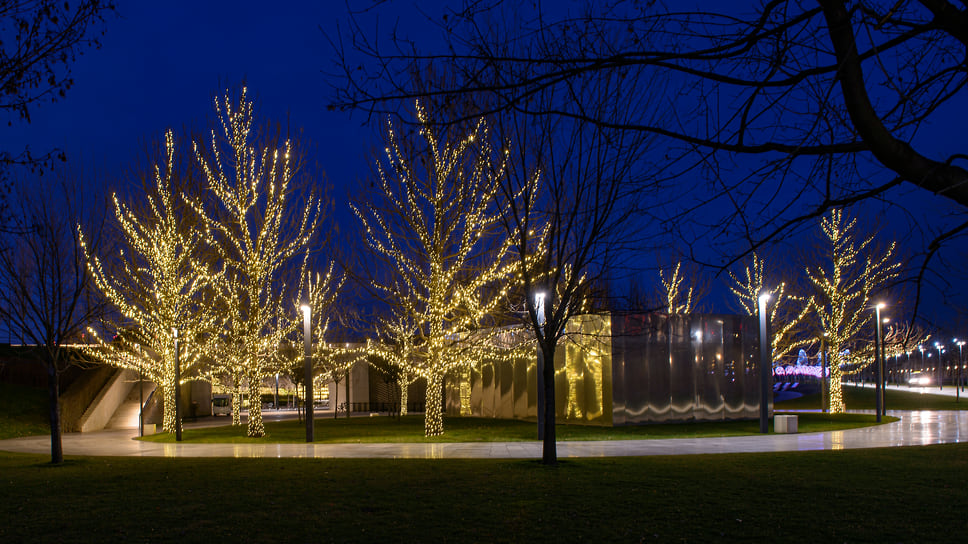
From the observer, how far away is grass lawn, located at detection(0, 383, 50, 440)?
30.0m

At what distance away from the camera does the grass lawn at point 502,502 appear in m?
7.79

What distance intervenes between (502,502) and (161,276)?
70.2 feet

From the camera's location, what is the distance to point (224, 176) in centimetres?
2498

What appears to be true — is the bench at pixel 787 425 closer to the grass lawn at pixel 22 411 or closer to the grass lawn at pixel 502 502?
the grass lawn at pixel 502 502

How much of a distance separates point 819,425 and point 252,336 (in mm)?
18981

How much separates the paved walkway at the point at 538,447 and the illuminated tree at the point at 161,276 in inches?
175

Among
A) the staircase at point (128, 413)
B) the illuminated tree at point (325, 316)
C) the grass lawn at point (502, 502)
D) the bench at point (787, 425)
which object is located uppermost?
the illuminated tree at point (325, 316)

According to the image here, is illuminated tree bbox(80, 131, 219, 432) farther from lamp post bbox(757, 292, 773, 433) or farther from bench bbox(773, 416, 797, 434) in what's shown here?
bench bbox(773, 416, 797, 434)

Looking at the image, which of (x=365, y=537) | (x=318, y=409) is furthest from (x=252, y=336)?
(x=318, y=409)

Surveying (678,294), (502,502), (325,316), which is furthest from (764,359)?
(325,316)

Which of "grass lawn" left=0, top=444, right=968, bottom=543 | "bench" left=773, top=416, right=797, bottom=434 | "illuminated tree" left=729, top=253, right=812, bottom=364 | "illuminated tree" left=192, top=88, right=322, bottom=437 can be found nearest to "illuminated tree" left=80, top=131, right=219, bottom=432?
"illuminated tree" left=192, top=88, right=322, bottom=437

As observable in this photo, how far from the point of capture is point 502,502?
945cm

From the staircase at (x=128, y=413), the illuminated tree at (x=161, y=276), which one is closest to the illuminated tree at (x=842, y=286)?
the illuminated tree at (x=161, y=276)

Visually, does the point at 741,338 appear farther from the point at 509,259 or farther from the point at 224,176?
the point at 224,176
